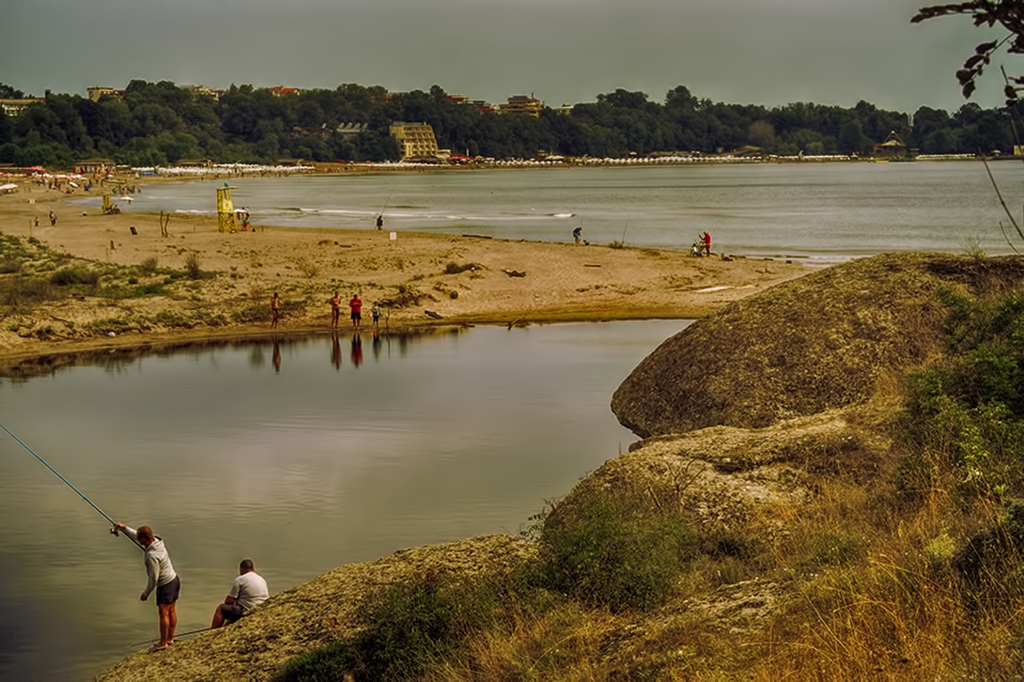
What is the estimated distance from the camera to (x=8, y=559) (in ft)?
56.1

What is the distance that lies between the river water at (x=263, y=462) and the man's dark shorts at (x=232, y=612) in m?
1.15

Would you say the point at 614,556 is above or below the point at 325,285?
above

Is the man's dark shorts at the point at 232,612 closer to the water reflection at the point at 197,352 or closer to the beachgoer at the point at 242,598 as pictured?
the beachgoer at the point at 242,598

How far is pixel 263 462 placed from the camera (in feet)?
73.8

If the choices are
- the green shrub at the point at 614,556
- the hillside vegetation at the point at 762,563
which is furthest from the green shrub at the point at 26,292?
the green shrub at the point at 614,556

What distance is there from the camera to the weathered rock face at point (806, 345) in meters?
19.3

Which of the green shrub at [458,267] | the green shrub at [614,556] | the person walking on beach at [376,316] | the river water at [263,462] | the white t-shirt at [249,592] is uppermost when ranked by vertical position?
the green shrub at [614,556]

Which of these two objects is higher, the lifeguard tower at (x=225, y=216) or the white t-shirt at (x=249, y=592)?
the lifeguard tower at (x=225, y=216)

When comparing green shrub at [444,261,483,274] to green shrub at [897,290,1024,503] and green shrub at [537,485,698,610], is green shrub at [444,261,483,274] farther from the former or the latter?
green shrub at [537,485,698,610]

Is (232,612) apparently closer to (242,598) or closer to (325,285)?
(242,598)

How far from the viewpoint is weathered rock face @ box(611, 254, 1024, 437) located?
63.4 feet

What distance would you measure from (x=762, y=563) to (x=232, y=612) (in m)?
6.31

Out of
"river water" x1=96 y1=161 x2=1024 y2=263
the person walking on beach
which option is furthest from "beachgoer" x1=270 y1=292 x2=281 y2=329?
"river water" x1=96 y1=161 x2=1024 y2=263

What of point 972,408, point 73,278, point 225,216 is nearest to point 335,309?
point 73,278
